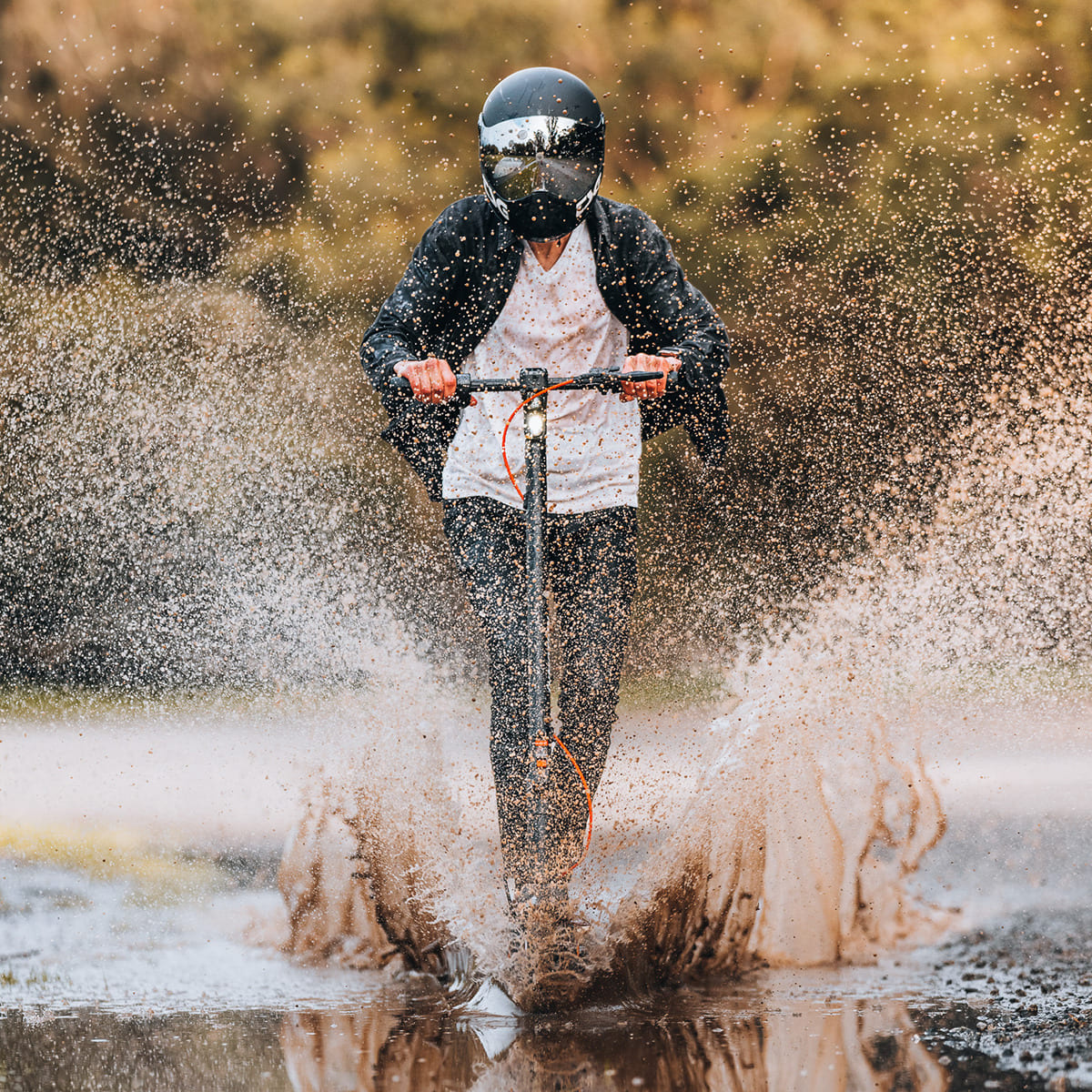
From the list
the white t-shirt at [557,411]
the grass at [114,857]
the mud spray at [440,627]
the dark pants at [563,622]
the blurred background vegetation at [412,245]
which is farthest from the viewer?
the blurred background vegetation at [412,245]

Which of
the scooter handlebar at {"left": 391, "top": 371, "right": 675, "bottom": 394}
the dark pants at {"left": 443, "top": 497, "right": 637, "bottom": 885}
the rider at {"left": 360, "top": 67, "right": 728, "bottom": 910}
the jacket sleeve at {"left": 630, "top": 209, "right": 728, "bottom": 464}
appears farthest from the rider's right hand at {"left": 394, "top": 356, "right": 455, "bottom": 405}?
the jacket sleeve at {"left": 630, "top": 209, "right": 728, "bottom": 464}

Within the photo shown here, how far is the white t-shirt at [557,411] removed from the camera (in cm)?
361

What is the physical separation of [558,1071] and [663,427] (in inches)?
69.4

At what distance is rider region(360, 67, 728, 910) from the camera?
3492 mm

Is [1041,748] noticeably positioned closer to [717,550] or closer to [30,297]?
[717,550]

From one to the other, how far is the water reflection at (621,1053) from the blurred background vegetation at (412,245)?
5470 millimetres

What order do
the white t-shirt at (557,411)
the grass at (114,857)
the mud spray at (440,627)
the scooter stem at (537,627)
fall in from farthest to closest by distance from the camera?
1. the grass at (114,857)
2. the mud spray at (440,627)
3. the white t-shirt at (557,411)
4. the scooter stem at (537,627)

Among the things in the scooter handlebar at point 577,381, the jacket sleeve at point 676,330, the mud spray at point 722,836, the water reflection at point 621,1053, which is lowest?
the water reflection at point 621,1053

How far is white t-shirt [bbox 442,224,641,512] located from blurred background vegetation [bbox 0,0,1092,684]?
4.85 m

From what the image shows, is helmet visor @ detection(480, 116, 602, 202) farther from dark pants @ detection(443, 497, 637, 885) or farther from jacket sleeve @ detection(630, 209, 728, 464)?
dark pants @ detection(443, 497, 637, 885)

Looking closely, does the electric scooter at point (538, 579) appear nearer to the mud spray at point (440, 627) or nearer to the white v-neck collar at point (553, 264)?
the mud spray at point (440, 627)

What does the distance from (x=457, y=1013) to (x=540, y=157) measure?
6.80ft

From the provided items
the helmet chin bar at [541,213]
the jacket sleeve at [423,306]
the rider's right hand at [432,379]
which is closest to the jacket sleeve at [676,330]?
the helmet chin bar at [541,213]

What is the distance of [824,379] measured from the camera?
32.8ft
